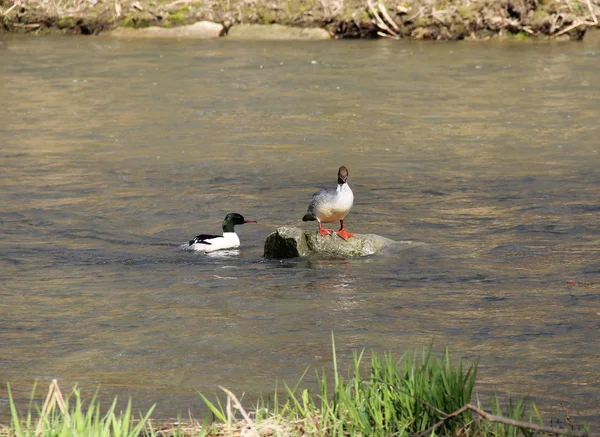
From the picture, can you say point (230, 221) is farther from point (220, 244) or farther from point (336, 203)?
point (336, 203)

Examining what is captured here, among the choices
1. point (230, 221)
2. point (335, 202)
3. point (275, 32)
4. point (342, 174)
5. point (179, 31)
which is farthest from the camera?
point (179, 31)

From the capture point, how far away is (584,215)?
1271cm

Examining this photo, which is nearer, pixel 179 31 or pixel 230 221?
pixel 230 221

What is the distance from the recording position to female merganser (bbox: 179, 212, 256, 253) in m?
11.5

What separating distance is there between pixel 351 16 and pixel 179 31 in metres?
5.20

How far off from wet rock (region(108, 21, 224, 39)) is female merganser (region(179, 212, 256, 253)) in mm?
19573

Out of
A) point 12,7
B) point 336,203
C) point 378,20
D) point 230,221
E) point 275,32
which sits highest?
point 12,7

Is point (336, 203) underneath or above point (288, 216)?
above

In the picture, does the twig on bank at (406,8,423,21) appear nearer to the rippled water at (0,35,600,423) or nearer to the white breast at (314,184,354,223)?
the rippled water at (0,35,600,423)

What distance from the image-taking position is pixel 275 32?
30.5 m

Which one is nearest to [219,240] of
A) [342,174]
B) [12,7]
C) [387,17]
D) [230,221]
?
[230,221]

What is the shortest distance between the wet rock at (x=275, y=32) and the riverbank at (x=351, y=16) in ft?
0.34

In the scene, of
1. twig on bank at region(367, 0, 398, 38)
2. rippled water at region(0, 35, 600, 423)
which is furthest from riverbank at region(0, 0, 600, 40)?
rippled water at region(0, 35, 600, 423)

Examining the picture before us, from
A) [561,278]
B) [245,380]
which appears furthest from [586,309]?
[245,380]
